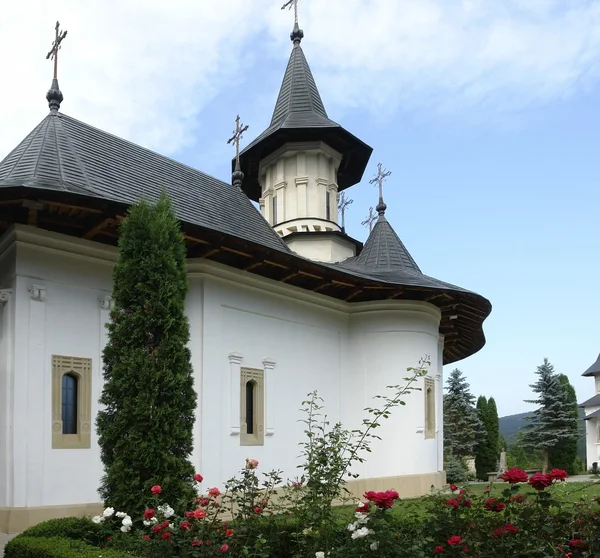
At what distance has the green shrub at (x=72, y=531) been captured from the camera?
21.0 ft

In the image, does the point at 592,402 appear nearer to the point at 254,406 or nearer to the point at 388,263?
the point at 388,263

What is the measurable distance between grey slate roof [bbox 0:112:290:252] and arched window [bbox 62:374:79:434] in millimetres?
2712

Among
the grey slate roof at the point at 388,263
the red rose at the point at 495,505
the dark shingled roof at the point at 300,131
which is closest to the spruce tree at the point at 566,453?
the dark shingled roof at the point at 300,131

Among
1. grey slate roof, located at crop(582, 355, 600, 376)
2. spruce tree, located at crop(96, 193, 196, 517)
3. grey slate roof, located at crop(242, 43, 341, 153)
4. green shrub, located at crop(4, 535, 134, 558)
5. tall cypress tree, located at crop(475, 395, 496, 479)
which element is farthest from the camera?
grey slate roof, located at crop(582, 355, 600, 376)

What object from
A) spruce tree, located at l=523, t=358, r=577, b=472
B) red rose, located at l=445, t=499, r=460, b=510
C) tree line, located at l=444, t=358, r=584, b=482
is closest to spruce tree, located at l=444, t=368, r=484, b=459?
tree line, located at l=444, t=358, r=584, b=482

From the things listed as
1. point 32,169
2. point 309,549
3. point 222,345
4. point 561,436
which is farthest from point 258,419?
point 561,436

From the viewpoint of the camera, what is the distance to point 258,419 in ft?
37.9

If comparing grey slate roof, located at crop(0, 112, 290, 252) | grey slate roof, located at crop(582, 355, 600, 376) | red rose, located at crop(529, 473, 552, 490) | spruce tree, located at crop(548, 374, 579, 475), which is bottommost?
spruce tree, located at crop(548, 374, 579, 475)

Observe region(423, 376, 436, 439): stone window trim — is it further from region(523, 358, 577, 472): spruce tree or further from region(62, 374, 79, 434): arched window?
region(523, 358, 577, 472): spruce tree

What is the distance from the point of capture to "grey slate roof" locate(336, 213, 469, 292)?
13.5 m

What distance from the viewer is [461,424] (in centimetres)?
2667

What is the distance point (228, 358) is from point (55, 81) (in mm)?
5658

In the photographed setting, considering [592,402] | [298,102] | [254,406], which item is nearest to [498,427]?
[592,402]

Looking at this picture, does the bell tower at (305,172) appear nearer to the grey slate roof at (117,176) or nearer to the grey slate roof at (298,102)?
the grey slate roof at (298,102)
